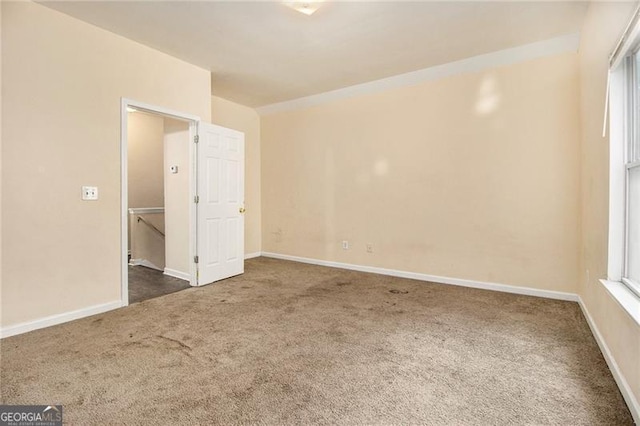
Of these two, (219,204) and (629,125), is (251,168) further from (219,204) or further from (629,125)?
(629,125)


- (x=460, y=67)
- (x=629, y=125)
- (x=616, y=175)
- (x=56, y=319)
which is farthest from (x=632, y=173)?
(x=56, y=319)

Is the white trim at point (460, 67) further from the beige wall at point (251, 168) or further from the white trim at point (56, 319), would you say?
the white trim at point (56, 319)

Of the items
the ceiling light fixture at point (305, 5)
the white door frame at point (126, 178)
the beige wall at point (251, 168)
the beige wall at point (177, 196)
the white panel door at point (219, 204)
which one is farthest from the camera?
the beige wall at point (251, 168)

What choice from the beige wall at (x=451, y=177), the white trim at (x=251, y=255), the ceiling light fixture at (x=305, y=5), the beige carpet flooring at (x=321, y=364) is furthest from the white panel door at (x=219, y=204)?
the ceiling light fixture at (x=305, y=5)

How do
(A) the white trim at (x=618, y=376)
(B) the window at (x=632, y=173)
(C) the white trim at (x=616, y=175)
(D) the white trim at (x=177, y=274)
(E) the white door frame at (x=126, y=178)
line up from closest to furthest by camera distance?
1. (A) the white trim at (x=618, y=376)
2. (B) the window at (x=632, y=173)
3. (C) the white trim at (x=616, y=175)
4. (E) the white door frame at (x=126, y=178)
5. (D) the white trim at (x=177, y=274)

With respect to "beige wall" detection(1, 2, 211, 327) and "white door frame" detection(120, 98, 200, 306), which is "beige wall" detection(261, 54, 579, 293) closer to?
"white door frame" detection(120, 98, 200, 306)

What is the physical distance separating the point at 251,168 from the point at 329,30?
326 cm

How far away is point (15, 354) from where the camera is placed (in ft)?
7.34

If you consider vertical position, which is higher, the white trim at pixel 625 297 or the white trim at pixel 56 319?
the white trim at pixel 625 297

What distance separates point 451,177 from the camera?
401 centimetres

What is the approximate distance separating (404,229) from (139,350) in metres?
3.40

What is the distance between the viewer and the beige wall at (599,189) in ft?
5.78

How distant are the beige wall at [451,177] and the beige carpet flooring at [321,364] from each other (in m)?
0.76

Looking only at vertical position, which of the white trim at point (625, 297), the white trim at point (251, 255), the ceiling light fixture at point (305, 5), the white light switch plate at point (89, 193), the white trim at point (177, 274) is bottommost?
the white trim at point (177, 274)
